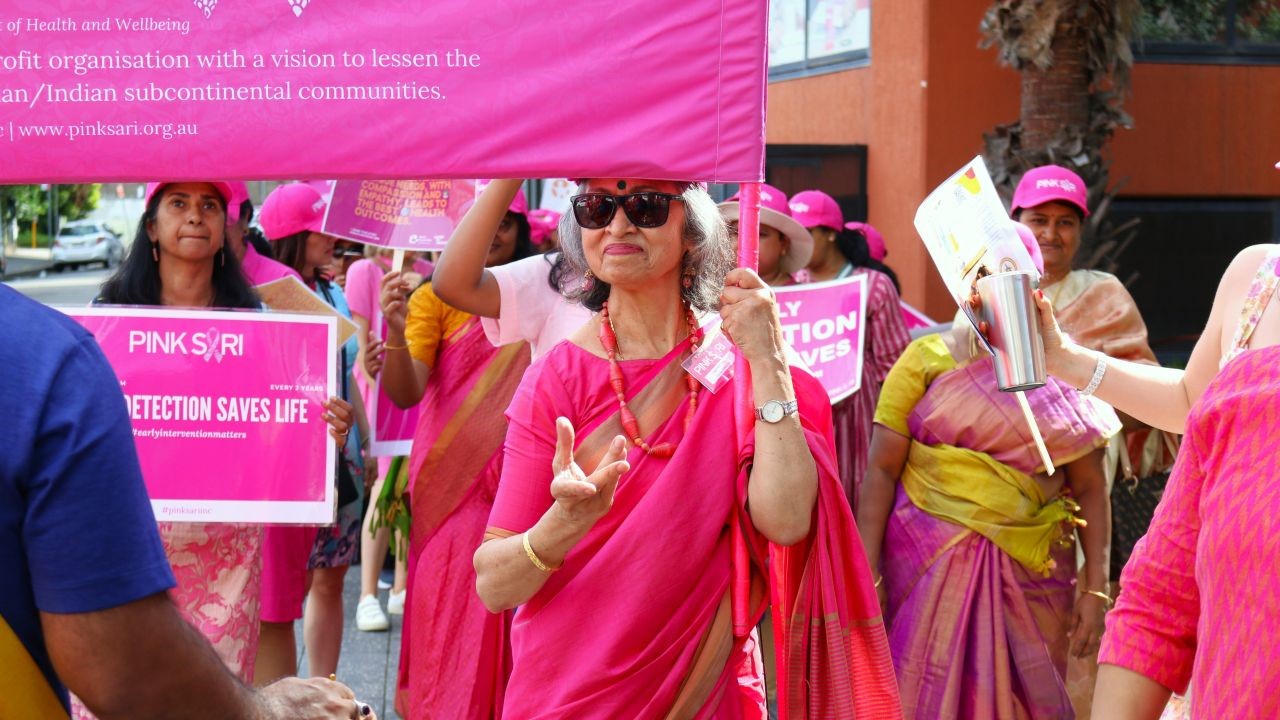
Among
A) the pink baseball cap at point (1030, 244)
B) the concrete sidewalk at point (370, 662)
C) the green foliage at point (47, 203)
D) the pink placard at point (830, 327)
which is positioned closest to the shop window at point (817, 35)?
the concrete sidewalk at point (370, 662)

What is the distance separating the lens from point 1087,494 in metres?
4.75

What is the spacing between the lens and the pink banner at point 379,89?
10.0 feet

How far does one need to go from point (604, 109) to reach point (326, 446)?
1820 mm

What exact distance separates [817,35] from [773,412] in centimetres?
984

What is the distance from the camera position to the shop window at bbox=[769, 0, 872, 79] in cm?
1151

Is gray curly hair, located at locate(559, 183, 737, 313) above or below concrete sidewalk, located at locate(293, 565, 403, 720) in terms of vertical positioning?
above

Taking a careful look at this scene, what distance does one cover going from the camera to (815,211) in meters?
7.38

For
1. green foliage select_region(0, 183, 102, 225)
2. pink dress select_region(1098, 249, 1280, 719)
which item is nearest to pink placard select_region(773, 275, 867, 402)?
pink dress select_region(1098, 249, 1280, 719)

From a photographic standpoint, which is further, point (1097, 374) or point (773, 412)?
point (1097, 374)

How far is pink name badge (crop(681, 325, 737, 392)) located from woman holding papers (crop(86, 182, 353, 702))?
5.44 feet

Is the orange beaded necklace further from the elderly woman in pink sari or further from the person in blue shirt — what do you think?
the person in blue shirt

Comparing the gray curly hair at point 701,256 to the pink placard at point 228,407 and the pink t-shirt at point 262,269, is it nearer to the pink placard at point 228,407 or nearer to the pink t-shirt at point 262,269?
the pink placard at point 228,407

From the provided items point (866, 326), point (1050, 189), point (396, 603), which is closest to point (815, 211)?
point (866, 326)

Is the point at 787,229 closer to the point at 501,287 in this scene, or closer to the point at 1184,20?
the point at 501,287
